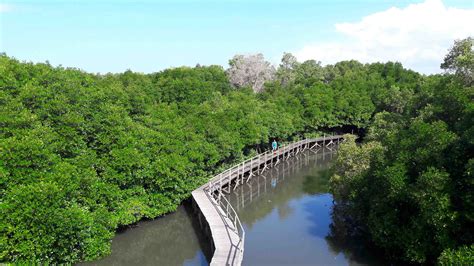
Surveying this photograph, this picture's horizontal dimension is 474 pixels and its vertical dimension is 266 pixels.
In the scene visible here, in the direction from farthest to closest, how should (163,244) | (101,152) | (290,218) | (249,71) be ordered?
(249,71) < (290,218) < (163,244) < (101,152)

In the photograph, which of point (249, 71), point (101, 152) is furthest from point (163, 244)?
point (249, 71)

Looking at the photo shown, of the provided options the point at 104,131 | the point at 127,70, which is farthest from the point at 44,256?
the point at 127,70

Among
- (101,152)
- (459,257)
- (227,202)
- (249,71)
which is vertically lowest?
(227,202)

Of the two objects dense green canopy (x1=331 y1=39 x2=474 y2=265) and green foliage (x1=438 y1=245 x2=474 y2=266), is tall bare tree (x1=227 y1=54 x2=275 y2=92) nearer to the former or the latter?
dense green canopy (x1=331 y1=39 x2=474 y2=265)

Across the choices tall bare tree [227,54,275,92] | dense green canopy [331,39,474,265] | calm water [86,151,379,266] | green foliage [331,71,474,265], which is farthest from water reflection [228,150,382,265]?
tall bare tree [227,54,275,92]

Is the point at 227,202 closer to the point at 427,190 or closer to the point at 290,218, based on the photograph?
the point at 290,218

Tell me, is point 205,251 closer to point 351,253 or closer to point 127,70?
point 351,253

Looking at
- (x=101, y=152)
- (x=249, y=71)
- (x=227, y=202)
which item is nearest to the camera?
(x=101, y=152)
